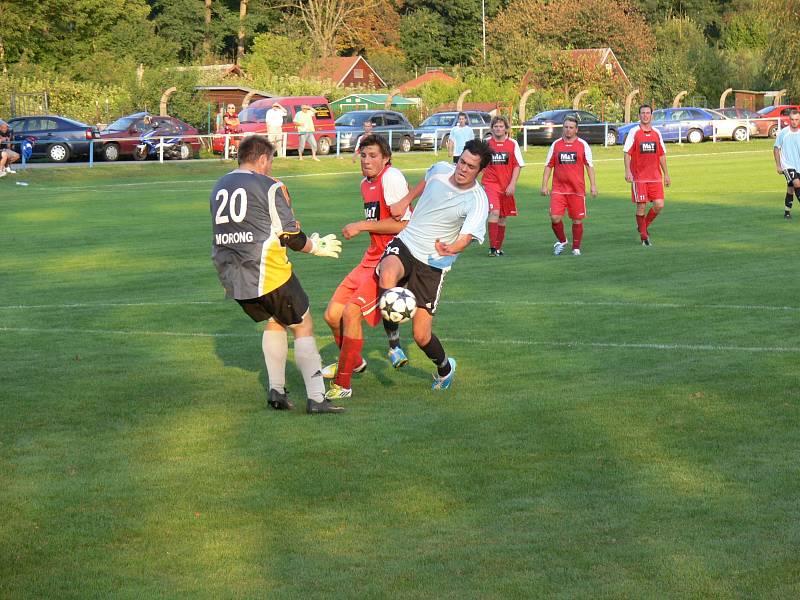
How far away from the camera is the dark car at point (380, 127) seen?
Result: 46875mm

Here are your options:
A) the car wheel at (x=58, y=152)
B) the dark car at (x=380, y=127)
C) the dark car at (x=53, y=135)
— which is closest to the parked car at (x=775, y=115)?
the dark car at (x=380, y=127)

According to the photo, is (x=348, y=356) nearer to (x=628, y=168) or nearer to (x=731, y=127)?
(x=628, y=168)

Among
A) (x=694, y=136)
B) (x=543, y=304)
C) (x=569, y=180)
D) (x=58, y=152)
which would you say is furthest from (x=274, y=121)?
(x=543, y=304)

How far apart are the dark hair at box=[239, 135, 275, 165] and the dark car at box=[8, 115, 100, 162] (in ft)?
110

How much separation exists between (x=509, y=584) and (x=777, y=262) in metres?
12.0

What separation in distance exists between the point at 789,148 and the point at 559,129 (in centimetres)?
2997

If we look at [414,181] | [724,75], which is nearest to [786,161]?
[414,181]

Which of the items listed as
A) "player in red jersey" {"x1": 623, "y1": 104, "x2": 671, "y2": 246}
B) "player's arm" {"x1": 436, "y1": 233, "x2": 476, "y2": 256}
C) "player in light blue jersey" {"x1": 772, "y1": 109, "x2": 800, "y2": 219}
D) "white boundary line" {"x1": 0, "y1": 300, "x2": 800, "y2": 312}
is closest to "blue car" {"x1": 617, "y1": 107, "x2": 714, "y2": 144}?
"player in light blue jersey" {"x1": 772, "y1": 109, "x2": 800, "y2": 219}

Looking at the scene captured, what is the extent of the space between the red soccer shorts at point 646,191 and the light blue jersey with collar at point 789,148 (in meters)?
4.19

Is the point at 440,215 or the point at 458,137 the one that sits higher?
the point at 458,137

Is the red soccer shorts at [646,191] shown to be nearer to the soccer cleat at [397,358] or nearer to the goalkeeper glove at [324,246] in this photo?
the soccer cleat at [397,358]

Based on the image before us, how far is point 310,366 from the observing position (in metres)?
8.80

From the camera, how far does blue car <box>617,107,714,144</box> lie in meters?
55.9

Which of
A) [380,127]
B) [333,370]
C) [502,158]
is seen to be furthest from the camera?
[380,127]
